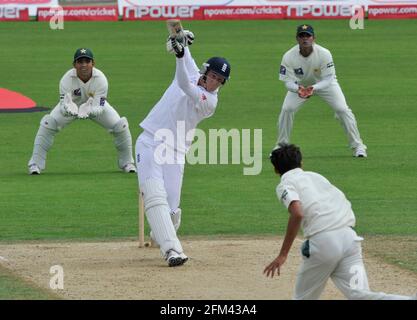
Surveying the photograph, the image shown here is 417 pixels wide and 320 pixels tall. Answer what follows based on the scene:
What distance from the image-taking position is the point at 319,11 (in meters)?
44.5

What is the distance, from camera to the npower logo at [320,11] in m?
44.3

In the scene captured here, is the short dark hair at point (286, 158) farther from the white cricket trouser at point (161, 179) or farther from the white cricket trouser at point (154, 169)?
the white cricket trouser at point (154, 169)

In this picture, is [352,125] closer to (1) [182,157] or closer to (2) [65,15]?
(1) [182,157]

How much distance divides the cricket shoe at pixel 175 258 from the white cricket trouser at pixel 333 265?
3.01m

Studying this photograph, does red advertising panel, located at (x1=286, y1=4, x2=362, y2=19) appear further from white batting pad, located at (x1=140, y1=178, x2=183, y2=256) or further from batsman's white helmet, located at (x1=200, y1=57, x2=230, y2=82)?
white batting pad, located at (x1=140, y1=178, x2=183, y2=256)

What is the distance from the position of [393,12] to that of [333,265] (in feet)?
115

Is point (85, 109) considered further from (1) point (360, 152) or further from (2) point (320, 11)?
(2) point (320, 11)

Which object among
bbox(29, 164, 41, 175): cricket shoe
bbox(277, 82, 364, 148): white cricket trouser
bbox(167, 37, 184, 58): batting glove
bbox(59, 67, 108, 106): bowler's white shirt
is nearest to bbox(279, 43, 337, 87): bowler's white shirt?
bbox(277, 82, 364, 148): white cricket trouser

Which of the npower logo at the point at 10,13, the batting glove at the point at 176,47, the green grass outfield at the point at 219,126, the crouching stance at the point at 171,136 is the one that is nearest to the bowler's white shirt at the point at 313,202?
the batting glove at the point at 176,47

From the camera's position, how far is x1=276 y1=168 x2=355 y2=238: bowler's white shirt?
1066 cm

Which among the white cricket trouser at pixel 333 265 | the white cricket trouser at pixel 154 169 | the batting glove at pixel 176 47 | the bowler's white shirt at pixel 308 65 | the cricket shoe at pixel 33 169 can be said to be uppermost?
the bowler's white shirt at pixel 308 65

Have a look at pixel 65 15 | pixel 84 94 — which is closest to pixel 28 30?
pixel 65 15

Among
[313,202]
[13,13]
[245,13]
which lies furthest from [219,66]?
[13,13]

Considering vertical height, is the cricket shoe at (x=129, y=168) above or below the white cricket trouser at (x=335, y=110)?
below
